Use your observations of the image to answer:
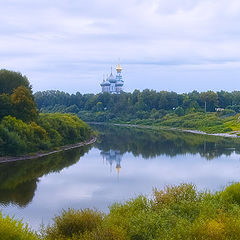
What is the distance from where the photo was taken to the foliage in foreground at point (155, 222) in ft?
35.2

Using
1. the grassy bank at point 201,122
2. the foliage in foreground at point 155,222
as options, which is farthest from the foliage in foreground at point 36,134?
the grassy bank at point 201,122

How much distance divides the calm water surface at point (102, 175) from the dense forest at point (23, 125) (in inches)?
67.7

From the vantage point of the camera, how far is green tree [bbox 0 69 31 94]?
1490 inches

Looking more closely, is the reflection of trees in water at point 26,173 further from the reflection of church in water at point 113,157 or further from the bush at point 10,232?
the bush at point 10,232

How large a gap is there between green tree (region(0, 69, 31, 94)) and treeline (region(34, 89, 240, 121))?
37.8 m

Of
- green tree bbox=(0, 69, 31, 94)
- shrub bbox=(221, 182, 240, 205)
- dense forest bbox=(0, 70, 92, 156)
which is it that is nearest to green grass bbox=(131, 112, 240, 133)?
dense forest bbox=(0, 70, 92, 156)

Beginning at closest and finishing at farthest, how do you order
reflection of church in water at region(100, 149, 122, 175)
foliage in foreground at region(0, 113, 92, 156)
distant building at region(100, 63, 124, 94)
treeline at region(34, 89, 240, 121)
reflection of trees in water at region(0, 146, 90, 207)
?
1. reflection of trees in water at region(0, 146, 90, 207)
2. foliage in foreground at region(0, 113, 92, 156)
3. reflection of church in water at region(100, 149, 122, 175)
4. treeline at region(34, 89, 240, 121)
5. distant building at region(100, 63, 124, 94)

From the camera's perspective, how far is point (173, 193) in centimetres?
1523

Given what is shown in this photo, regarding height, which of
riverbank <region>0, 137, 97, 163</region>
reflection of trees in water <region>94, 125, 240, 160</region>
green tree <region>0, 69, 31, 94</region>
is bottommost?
reflection of trees in water <region>94, 125, 240, 160</region>

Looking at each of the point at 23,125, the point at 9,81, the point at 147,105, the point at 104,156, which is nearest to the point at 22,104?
the point at 23,125

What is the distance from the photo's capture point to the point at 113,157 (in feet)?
114

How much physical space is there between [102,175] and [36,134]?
9605mm

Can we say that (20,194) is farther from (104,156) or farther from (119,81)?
(119,81)

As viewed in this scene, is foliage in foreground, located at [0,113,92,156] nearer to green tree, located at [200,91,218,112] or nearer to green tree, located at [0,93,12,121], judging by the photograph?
green tree, located at [0,93,12,121]
